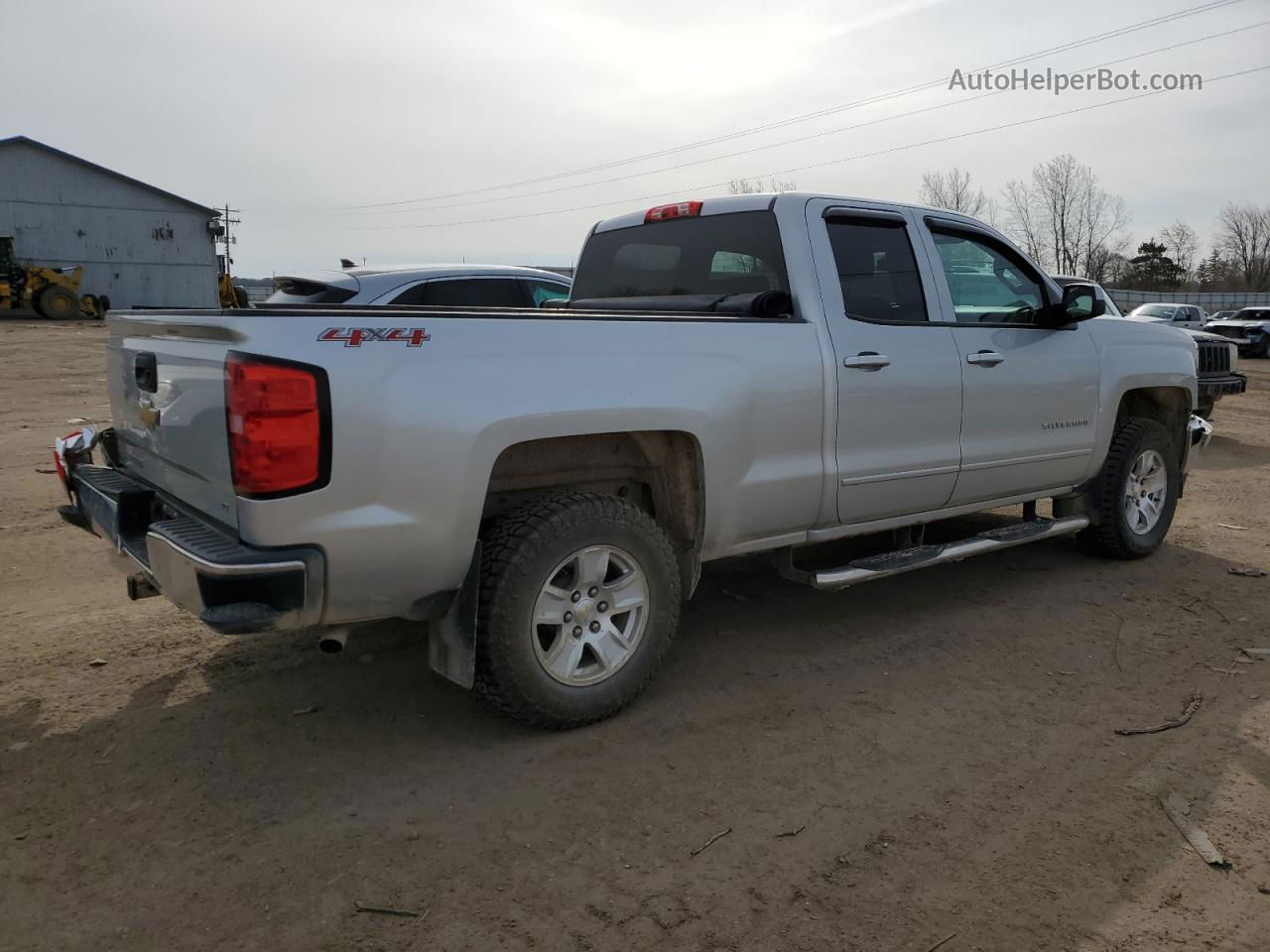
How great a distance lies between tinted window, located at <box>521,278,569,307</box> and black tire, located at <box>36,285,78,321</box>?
27.6 metres

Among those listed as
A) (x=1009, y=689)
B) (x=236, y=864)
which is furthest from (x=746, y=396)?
(x=236, y=864)

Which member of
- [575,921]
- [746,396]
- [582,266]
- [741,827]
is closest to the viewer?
[575,921]

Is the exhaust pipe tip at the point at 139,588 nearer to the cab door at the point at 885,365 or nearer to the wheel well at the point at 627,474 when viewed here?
the wheel well at the point at 627,474

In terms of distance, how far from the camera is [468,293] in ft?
25.9

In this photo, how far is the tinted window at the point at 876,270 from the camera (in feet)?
14.5

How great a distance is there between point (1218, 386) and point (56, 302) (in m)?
31.1

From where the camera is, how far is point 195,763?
131 inches

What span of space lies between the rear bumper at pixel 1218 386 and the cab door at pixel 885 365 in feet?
26.1

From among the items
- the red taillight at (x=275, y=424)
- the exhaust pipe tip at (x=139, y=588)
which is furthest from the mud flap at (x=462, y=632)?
the exhaust pipe tip at (x=139, y=588)

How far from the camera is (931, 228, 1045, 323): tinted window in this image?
4.92 m

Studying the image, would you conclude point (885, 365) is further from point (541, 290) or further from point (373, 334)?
point (541, 290)

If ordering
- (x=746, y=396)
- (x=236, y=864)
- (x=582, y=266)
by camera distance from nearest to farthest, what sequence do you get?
(x=236, y=864) < (x=746, y=396) < (x=582, y=266)

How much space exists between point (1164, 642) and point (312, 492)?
12.9ft

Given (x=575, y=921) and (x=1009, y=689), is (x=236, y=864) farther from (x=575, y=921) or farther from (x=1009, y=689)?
(x=1009, y=689)
